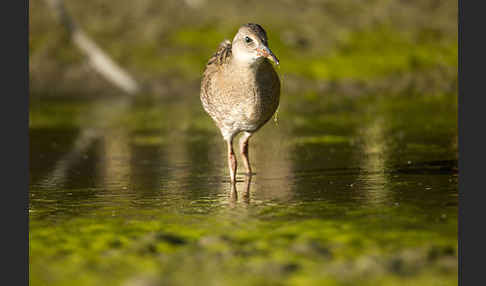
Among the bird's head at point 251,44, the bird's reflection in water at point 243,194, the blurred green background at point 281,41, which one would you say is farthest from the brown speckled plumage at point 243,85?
the blurred green background at point 281,41

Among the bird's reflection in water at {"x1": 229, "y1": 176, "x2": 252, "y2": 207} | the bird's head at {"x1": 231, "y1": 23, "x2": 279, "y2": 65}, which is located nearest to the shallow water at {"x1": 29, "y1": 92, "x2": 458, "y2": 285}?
the bird's reflection in water at {"x1": 229, "y1": 176, "x2": 252, "y2": 207}

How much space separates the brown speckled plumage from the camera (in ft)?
39.0

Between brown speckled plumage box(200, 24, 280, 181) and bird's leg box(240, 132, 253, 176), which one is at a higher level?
brown speckled plumage box(200, 24, 280, 181)

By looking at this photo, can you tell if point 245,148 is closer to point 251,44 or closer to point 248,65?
point 248,65

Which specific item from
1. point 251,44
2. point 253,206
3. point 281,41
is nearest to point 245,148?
point 251,44

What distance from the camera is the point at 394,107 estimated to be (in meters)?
→ 23.8

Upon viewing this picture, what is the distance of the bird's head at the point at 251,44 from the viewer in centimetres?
1171

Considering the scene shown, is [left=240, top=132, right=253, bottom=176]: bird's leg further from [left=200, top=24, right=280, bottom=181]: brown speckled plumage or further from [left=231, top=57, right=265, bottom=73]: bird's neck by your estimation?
[left=231, top=57, right=265, bottom=73]: bird's neck

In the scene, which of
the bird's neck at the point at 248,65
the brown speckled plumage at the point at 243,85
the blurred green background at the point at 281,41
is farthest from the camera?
the blurred green background at the point at 281,41

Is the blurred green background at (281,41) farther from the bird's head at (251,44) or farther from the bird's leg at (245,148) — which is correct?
the bird's head at (251,44)

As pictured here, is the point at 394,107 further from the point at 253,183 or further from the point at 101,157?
the point at 253,183

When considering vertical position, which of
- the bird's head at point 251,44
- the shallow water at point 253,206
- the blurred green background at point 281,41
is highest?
the blurred green background at point 281,41

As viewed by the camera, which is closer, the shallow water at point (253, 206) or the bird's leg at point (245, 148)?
the shallow water at point (253, 206)

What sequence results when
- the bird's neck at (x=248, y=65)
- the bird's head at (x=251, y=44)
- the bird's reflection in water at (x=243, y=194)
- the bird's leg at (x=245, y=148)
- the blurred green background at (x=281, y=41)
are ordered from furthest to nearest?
1. the blurred green background at (x=281, y=41)
2. the bird's leg at (x=245, y=148)
3. the bird's neck at (x=248, y=65)
4. the bird's head at (x=251, y=44)
5. the bird's reflection in water at (x=243, y=194)
